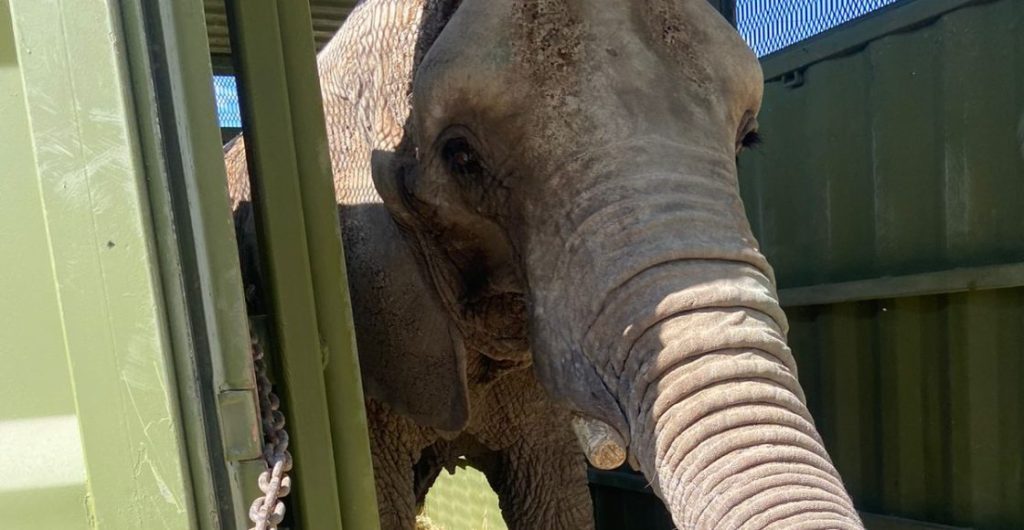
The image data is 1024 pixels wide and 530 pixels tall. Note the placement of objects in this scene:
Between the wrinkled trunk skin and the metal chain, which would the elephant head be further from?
the metal chain

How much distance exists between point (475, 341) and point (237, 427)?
3.13ft

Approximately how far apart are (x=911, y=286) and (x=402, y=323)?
1973 millimetres

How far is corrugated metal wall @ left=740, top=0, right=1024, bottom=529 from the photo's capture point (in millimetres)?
2883

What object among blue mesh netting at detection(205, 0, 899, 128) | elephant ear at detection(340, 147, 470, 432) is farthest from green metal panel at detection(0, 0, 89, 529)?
blue mesh netting at detection(205, 0, 899, 128)

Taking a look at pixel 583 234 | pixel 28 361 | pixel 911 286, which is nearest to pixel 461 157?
pixel 583 234

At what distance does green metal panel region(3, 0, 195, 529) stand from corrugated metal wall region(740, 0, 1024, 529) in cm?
270

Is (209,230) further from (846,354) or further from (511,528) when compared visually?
(846,354)

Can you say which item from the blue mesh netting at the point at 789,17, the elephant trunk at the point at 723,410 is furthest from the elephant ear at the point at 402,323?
the blue mesh netting at the point at 789,17

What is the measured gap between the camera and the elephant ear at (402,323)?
1884 mm

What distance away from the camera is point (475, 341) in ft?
6.38

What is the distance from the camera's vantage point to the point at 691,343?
1.27 m

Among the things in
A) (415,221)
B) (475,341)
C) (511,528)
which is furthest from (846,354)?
(415,221)

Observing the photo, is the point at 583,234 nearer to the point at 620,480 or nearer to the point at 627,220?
the point at 627,220

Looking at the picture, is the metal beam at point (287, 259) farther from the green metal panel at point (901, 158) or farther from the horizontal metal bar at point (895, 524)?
the horizontal metal bar at point (895, 524)
